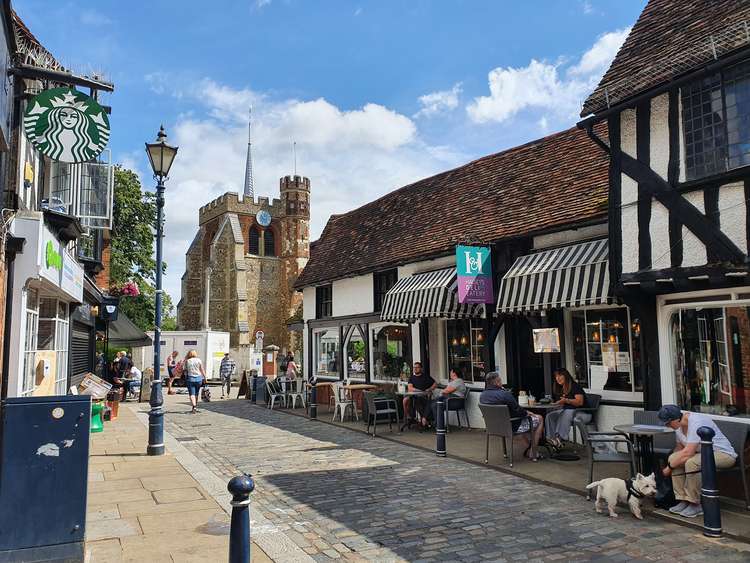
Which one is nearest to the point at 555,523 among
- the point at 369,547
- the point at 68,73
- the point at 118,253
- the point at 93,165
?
the point at 369,547

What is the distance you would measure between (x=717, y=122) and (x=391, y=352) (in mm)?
9914

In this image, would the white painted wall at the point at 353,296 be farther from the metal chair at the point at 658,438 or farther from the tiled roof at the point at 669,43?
the metal chair at the point at 658,438

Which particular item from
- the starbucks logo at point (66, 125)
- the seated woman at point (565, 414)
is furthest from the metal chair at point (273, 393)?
the starbucks logo at point (66, 125)

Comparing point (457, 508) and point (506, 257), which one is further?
point (506, 257)

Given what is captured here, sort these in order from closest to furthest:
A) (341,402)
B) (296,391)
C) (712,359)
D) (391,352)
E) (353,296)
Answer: (712,359) < (341,402) < (391,352) < (353,296) < (296,391)

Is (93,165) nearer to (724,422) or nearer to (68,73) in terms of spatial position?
(68,73)

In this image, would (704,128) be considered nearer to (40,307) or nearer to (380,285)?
(380,285)

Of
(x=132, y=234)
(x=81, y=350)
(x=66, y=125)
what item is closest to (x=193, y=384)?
(x=81, y=350)

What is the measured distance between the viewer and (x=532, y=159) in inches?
514

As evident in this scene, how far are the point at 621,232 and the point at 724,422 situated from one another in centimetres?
290

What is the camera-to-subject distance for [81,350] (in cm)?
1612

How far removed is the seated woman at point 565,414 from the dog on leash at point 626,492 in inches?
114

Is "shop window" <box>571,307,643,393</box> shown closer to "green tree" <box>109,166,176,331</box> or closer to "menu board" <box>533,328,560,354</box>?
"menu board" <box>533,328,560,354</box>

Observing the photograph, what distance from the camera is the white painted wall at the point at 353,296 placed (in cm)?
1614
